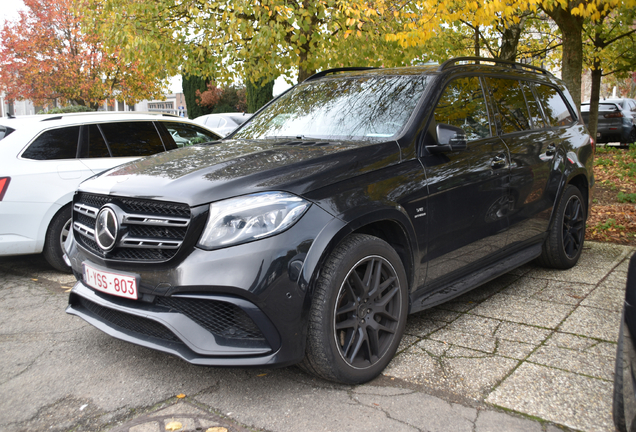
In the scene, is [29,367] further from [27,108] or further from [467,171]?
[27,108]

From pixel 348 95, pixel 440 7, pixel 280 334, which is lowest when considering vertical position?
pixel 280 334

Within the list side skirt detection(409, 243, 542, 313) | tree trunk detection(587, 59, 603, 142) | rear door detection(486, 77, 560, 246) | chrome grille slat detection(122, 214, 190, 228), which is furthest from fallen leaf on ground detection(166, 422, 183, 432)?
tree trunk detection(587, 59, 603, 142)

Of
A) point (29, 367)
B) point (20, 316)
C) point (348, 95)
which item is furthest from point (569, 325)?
point (20, 316)

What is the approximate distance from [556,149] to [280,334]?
Answer: 10.9 feet

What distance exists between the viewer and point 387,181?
3146 mm

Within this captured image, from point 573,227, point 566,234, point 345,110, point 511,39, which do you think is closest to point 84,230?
point 345,110

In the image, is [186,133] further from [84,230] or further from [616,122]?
[616,122]

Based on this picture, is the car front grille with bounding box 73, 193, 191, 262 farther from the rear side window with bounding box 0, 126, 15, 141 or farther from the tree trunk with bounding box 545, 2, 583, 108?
the tree trunk with bounding box 545, 2, 583, 108

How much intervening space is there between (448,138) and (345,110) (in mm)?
790

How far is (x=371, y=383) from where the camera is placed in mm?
3029

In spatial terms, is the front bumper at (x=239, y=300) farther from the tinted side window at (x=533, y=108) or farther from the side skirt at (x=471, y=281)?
the tinted side window at (x=533, y=108)

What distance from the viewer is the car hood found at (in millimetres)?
2734

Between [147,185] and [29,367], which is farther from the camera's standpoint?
[29,367]

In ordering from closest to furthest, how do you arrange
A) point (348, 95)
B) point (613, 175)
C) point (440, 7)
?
1. point (348, 95)
2. point (440, 7)
3. point (613, 175)
